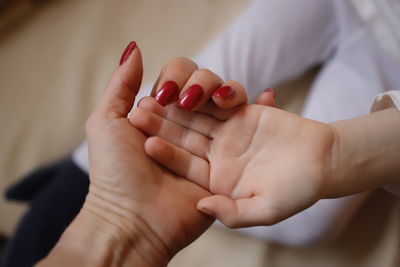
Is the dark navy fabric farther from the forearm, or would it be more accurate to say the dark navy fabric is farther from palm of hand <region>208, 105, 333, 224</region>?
the forearm

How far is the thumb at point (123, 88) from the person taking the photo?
1.43 ft

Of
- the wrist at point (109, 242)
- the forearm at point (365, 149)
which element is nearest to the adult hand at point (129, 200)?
the wrist at point (109, 242)

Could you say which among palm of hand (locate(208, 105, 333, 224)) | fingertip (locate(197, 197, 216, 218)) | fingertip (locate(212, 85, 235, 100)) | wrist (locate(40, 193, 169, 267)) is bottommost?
wrist (locate(40, 193, 169, 267))

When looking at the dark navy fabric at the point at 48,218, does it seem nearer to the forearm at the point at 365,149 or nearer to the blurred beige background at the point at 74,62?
the blurred beige background at the point at 74,62

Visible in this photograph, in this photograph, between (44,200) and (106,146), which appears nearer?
(106,146)

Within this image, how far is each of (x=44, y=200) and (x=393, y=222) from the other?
0.60 meters

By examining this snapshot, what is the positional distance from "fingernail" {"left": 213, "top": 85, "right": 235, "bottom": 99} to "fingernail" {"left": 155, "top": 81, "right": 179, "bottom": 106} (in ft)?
0.15

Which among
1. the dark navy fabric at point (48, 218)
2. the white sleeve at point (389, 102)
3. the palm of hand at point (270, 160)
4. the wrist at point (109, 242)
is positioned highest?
the white sleeve at point (389, 102)

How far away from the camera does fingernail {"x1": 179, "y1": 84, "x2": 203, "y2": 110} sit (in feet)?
1.37

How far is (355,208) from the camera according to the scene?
61 cm

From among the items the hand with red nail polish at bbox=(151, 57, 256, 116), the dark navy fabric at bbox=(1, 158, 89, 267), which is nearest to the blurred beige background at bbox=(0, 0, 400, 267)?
the dark navy fabric at bbox=(1, 158, 89, 267)

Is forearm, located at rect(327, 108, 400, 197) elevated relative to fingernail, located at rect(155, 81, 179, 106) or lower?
lower

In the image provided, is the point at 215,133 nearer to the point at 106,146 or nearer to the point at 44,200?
the point at 106,146

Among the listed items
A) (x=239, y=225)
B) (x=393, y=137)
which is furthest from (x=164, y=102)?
(x=393, y=137)
